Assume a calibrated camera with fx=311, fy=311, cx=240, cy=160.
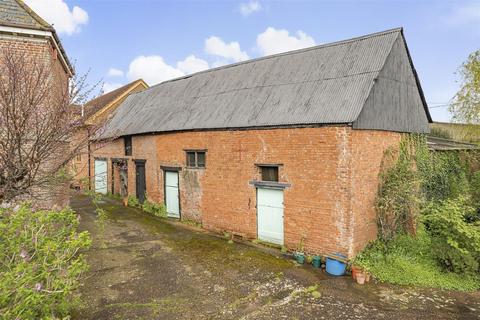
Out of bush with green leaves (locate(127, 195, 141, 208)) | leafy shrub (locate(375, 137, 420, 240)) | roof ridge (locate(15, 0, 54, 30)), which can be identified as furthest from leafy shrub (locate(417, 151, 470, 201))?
bush with green leaves (locate(127, 195, 141, 208))

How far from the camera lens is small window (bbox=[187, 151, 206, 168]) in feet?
46.3

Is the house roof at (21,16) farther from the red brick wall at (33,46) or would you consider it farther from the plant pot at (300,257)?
the plant pot at (300,257)

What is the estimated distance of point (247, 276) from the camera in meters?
9.12

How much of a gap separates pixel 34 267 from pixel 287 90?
1015 centimetres

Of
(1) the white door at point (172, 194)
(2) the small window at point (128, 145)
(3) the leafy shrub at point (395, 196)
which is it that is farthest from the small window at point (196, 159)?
(3) the leafy shrub at point (395, 196)

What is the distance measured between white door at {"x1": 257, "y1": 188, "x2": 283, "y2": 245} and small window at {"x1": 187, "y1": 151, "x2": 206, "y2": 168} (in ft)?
11.6

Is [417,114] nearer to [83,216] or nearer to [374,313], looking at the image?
[374,313]

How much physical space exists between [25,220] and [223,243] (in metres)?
7.99

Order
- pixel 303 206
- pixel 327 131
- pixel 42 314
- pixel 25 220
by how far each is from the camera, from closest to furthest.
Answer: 1. pixel 42 314
2. pixel 25 220
3. pixel 327 131
4. pixel 303 206

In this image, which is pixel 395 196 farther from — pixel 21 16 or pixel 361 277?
pixel 21 16

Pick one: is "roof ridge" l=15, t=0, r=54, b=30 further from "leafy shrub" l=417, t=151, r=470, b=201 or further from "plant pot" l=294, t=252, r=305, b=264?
"leafy shrub" l=417, t=151, r=470, b=201

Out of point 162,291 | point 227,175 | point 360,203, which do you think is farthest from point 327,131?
point 162,291

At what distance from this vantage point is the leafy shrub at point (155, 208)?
53.9ft

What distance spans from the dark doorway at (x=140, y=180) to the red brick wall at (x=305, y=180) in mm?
5490
